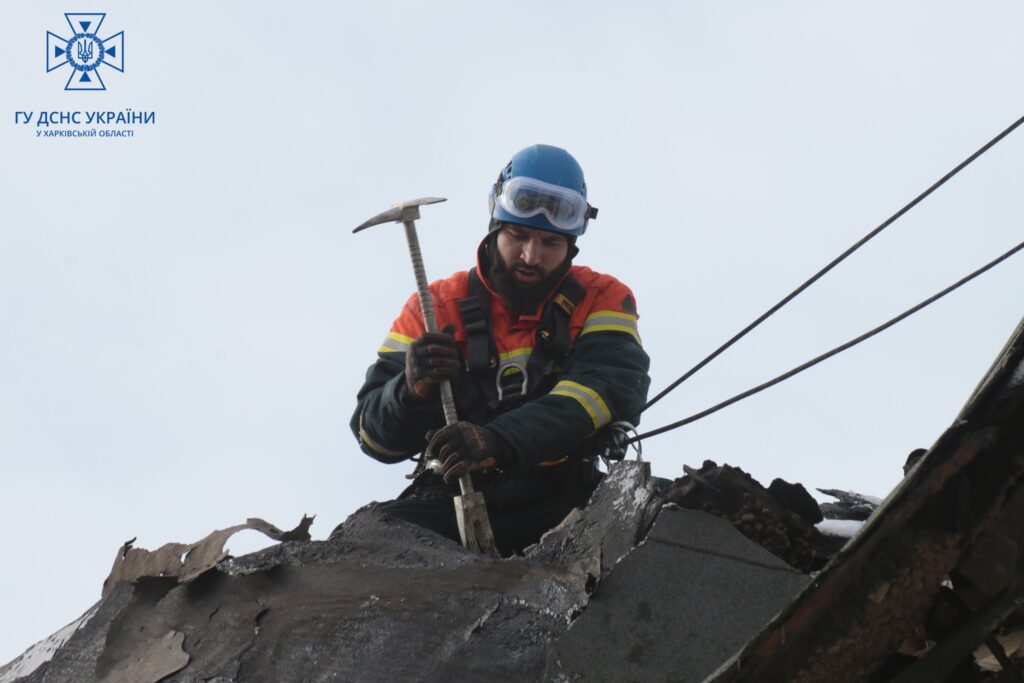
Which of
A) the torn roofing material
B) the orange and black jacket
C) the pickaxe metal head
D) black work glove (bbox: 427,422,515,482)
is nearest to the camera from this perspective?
the torn roofing material

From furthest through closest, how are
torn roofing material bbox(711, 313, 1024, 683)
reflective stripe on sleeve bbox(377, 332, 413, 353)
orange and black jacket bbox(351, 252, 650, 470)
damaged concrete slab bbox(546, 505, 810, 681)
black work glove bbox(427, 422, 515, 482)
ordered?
reflective stripe on sleeve bbox(377, 332, 413, 353)
orange and black jacket bbox(351, 252, 650, 470)
black work glove bbox(427, 422, 515, 482)
damaged concrete slab bbox(546, 505, 810, 681)
torn roofing material bbox(711, 313, 1024, 683)

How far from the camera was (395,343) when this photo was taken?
17.1 feet

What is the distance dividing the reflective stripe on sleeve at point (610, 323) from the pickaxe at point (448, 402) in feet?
2.12

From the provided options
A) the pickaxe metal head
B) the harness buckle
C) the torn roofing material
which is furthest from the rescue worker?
the torn roofing material

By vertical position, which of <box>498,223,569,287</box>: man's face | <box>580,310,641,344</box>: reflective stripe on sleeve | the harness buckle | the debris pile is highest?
<box>498,223,569,287</box>: man's face

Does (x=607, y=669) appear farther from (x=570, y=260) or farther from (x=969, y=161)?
(x=570, y=260)

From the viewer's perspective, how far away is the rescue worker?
183 inches

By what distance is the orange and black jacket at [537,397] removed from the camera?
15.2ft

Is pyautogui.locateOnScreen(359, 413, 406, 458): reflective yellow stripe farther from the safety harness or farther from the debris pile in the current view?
the debris pile

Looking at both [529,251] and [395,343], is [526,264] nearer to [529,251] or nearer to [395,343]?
[529,251]

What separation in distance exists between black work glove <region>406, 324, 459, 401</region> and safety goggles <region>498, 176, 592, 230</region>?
29.7 inches

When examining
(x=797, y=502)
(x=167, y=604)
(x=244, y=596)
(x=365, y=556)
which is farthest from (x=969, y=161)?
(x=167, y=604)

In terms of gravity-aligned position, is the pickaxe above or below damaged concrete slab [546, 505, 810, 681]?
above

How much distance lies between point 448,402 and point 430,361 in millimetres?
159
